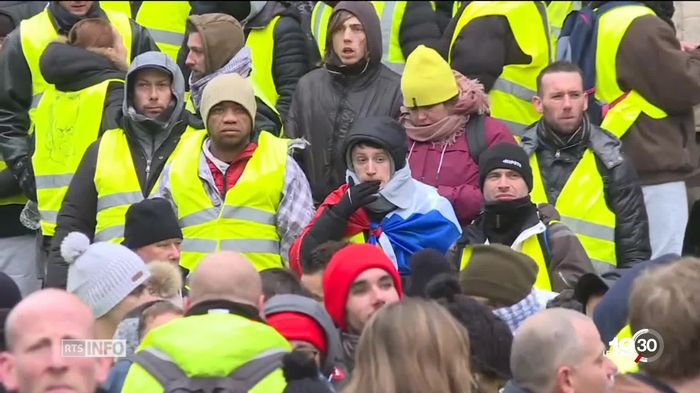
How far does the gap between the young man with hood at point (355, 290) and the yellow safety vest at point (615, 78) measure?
3849 millimetres

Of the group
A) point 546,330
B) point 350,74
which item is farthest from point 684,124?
point 546,330

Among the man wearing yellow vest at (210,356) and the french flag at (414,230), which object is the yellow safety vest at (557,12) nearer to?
the french flag at (414,230)

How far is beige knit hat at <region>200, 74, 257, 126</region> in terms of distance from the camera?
400 inches

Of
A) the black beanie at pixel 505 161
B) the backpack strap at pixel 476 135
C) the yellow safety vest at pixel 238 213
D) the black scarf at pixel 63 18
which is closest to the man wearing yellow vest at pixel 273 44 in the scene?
the black scarf at pixel 63 18

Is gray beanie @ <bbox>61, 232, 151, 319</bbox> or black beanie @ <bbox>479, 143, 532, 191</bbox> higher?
black beanie @ <bbox>479, 143, 532, 191</bbox>

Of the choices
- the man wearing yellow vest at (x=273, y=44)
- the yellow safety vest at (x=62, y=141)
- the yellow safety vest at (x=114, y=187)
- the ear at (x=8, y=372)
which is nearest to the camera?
the ear at (x=8, y=372)

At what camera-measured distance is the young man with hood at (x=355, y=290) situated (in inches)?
309

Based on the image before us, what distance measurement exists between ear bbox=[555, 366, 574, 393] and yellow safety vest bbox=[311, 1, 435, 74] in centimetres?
646

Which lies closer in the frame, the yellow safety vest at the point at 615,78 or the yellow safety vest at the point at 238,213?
the yellow safety vest at the point at 238,213

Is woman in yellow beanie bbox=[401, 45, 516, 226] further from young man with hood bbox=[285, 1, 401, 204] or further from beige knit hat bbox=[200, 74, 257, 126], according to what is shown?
beige knit hat bbox=[200, 74, 257, 126]

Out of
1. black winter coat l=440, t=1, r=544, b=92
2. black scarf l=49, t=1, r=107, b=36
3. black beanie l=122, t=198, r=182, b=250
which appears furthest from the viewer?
black winter coat l=440, t=1, r=544, b=92

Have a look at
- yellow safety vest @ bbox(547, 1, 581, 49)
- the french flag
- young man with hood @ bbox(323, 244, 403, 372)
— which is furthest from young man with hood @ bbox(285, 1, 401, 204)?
young man with hood @ bbox(323, 244, 403, 372)

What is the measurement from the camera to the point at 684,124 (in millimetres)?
11562

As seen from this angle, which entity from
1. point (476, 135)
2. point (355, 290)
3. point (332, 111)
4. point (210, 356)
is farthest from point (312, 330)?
point (332, 111)
